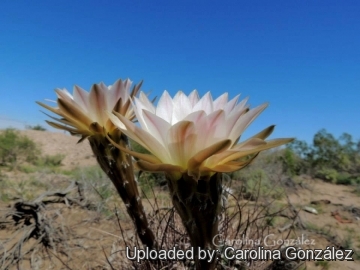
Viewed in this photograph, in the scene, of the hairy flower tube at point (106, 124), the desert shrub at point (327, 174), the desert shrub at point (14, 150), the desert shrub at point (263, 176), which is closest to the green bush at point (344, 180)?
the desert shrub at point (327, 174)

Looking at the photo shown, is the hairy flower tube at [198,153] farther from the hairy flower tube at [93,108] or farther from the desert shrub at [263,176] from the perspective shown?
the desert shrub at [263,176]

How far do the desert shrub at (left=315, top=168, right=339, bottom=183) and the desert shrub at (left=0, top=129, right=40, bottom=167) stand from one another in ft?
22.6

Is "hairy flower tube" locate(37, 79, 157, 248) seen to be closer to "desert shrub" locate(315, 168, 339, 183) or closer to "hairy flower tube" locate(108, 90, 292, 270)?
"hairy flower tube" locate(108, 90, 292, 270)

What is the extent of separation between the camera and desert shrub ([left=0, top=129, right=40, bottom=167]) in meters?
7.97

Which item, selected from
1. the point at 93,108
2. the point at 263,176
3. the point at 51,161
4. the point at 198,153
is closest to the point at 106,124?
the point at 93,108

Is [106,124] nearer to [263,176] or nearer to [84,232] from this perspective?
[84,232]

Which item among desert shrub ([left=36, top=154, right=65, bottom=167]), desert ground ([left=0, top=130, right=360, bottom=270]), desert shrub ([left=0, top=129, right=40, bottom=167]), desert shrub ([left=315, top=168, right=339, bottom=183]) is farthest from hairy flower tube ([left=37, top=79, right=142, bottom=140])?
desert shrub ([left=36, top=154, right=65, bottom=167])

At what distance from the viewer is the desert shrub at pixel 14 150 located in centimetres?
797

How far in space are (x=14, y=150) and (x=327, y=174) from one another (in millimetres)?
7565

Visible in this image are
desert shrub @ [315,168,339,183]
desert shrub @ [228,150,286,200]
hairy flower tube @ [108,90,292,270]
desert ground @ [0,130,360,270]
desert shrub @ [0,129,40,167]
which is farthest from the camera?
desert shrub @ [0,129,40,167]

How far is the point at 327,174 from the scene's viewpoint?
7137 millimetres

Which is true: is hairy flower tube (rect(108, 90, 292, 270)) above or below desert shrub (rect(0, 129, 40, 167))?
below

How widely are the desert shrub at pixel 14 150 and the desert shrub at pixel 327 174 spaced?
689 centimetres

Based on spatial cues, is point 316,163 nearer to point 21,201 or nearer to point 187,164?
point 21,201
